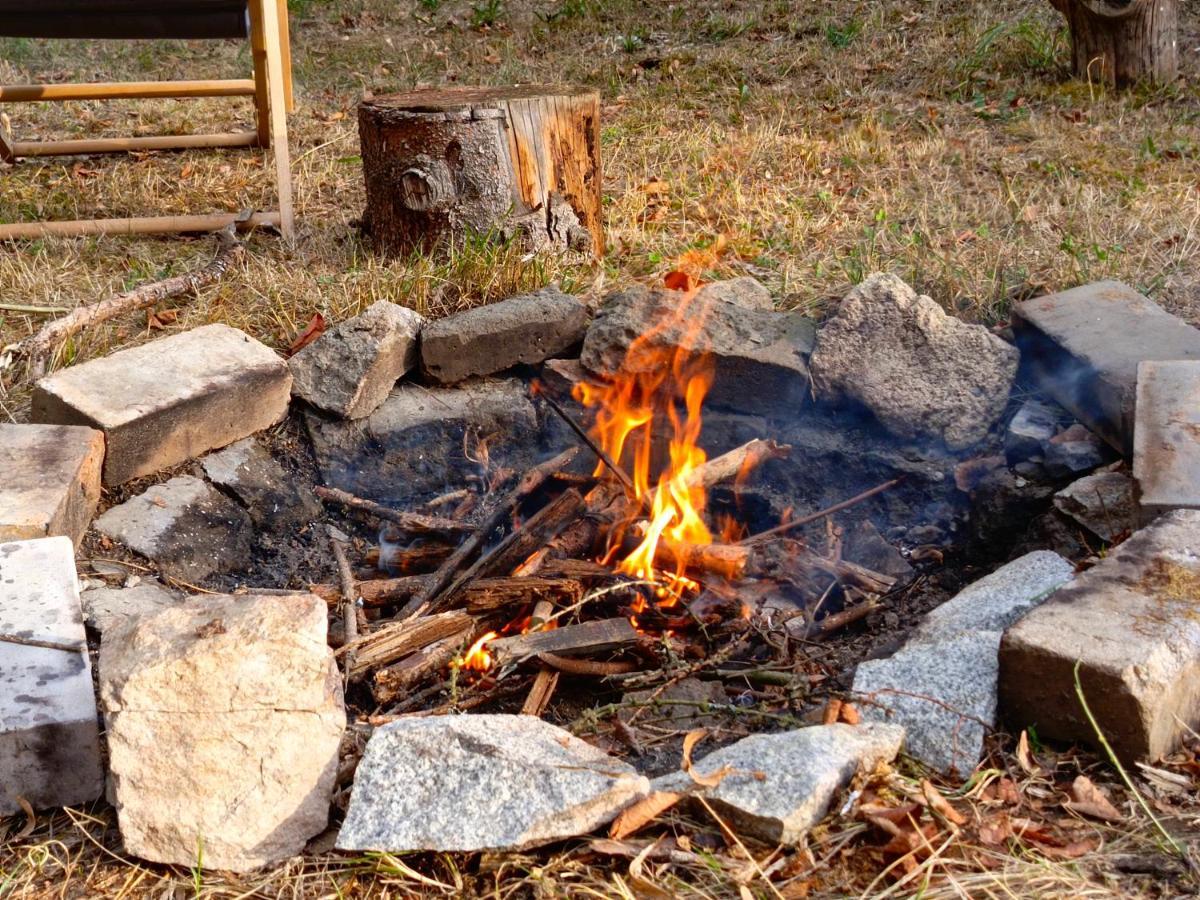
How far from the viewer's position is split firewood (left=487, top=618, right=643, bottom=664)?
253cm

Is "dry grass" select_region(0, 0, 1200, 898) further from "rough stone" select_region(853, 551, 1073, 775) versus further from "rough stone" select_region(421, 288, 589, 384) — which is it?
"rough stone" select_region(421, 288, 589, 384)

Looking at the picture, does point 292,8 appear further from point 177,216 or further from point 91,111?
point 177,216

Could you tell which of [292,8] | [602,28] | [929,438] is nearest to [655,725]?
[929,438]

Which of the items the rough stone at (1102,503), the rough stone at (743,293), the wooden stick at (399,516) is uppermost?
the rough stone at (743,293)

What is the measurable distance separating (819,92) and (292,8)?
4.11 metres

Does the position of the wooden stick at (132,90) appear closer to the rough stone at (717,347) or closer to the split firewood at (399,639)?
the rough stone at (717,347)

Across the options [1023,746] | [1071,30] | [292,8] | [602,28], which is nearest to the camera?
[1023,746]

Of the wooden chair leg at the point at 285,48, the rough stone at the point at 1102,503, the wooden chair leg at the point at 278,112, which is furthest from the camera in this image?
the wooden chair leg at the point at 285,48

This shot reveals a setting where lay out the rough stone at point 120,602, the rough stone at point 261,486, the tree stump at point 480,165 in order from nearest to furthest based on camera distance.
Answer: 1. the rough stone at point 120,602
2. the rough stone at point 261,486
3. the tree stump at point 480,165

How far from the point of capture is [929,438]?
11.1ft

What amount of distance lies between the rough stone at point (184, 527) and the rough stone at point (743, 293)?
5.04ft

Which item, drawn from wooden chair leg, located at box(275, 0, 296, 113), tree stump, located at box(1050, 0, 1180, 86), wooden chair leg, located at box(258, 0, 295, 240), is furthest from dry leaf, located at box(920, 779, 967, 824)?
tree stump, located at box(1050, 0, 1180, 86)

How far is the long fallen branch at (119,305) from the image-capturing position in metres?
3.57

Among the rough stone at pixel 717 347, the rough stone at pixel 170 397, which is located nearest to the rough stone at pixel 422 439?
the rough stone at pixel 170 397
